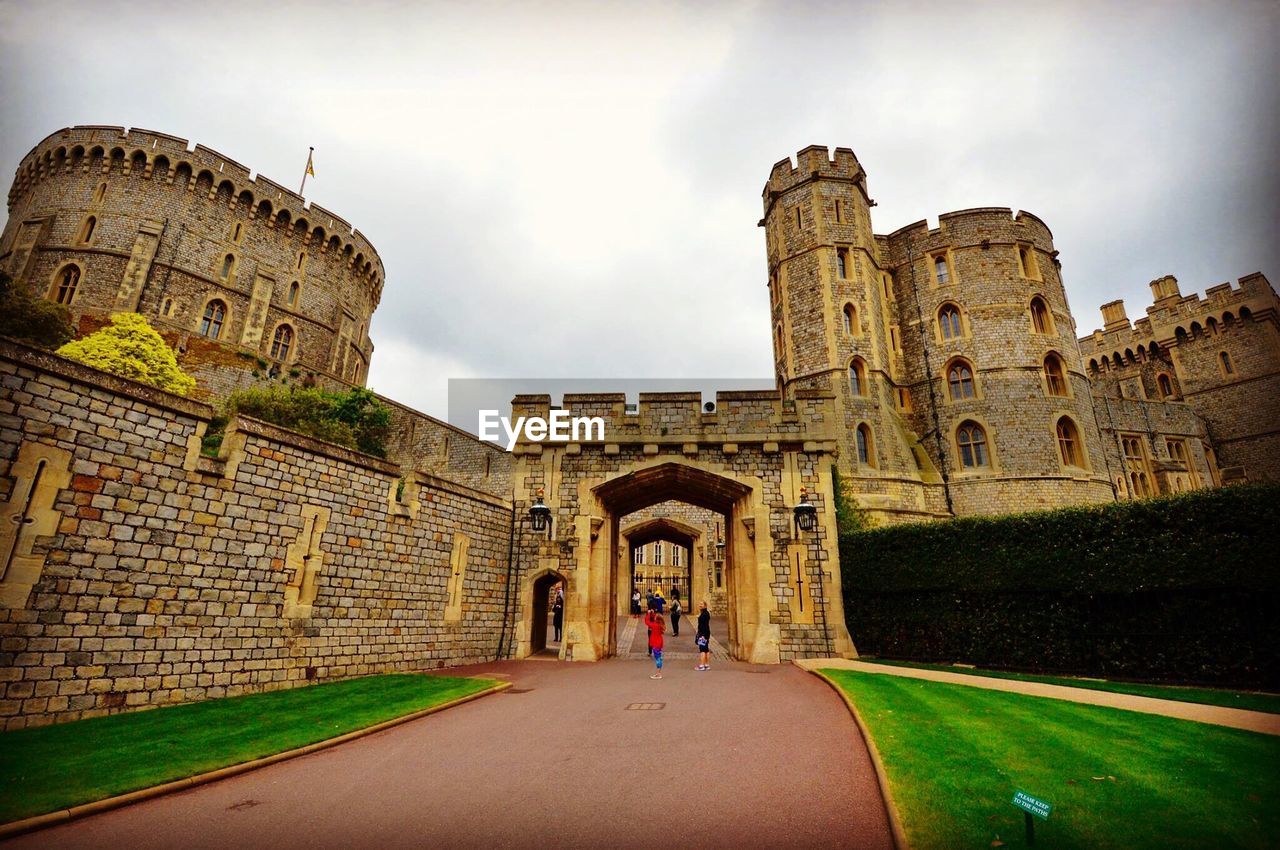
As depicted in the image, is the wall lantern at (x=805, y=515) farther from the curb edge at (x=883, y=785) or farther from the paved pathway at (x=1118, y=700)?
the curb edge at (x=883, y=785)

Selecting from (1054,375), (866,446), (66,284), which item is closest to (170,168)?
(66,284)

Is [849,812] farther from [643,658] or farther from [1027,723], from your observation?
[643,658]

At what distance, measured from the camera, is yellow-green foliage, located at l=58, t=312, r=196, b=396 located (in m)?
20.0

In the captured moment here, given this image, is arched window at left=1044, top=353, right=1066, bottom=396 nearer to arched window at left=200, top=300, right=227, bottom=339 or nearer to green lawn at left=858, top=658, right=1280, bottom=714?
green lawn at left=858, top=658, right=1280, bottom=714

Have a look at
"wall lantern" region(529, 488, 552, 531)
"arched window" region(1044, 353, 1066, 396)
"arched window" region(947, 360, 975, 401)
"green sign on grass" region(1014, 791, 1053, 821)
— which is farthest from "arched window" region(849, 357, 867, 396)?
"green sign on grass" region(1014, 791, 1053, 821)

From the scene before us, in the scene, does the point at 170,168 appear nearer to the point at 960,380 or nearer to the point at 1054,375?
the point at 960,380

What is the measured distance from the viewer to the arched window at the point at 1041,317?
80.0 feet

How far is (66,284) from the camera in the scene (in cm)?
2708

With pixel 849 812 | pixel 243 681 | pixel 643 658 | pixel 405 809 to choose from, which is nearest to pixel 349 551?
pixel 243 681

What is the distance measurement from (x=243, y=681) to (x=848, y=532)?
43.5 feet

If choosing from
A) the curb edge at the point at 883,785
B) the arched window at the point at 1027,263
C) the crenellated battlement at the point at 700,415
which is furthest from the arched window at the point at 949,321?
the curb edge at the point at 883,785

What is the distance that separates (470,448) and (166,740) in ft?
78.3

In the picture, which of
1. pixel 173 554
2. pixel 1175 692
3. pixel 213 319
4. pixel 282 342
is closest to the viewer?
pixel 173 554

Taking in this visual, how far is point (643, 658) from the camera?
46.2ft
